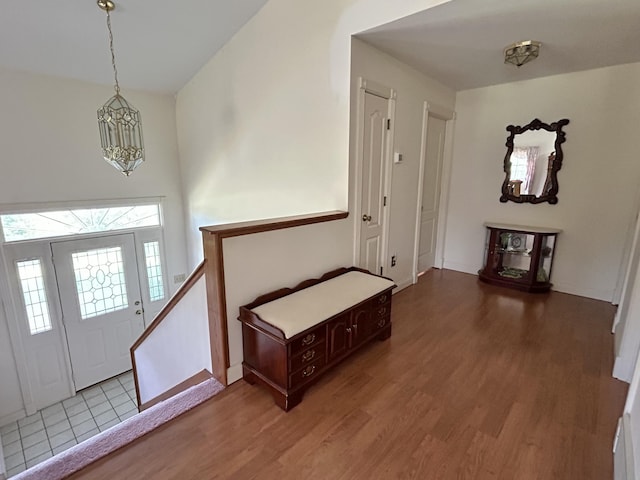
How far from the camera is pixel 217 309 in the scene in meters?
2.02

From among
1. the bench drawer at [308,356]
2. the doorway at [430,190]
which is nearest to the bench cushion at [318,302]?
the bench drawer at [308,356]

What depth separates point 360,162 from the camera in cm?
289

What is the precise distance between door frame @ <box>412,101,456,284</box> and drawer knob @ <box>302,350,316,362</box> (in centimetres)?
231

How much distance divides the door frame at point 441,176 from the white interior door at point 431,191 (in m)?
0.06

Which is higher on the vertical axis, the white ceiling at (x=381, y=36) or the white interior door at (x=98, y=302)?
the white ceiling at (x=381, y=36)

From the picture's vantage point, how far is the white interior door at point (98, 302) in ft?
14.3

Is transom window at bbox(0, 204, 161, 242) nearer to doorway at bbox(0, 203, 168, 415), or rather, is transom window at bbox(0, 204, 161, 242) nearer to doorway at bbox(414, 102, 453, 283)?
doorway at bbox(0, 203, 168, 415)

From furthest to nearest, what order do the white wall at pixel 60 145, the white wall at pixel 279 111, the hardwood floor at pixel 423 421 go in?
the white wall at pixel 60 145
the white wall at pixel 279 111
the hardwood floor at pixel 423 421

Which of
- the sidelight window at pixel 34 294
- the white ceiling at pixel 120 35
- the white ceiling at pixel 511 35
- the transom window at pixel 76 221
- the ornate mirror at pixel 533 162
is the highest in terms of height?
the white ceiling at pixel 120 35

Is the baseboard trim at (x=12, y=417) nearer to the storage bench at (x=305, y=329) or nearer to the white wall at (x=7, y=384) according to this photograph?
the white wall at (x=7, y=384)

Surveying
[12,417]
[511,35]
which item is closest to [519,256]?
[511,35]

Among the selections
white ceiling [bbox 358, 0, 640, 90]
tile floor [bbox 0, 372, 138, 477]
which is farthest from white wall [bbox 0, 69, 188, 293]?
white ceiling [bbox 358, 0, 640, 90]

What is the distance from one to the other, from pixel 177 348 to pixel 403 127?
9.77ft

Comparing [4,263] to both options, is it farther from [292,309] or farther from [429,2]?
[429,2]
